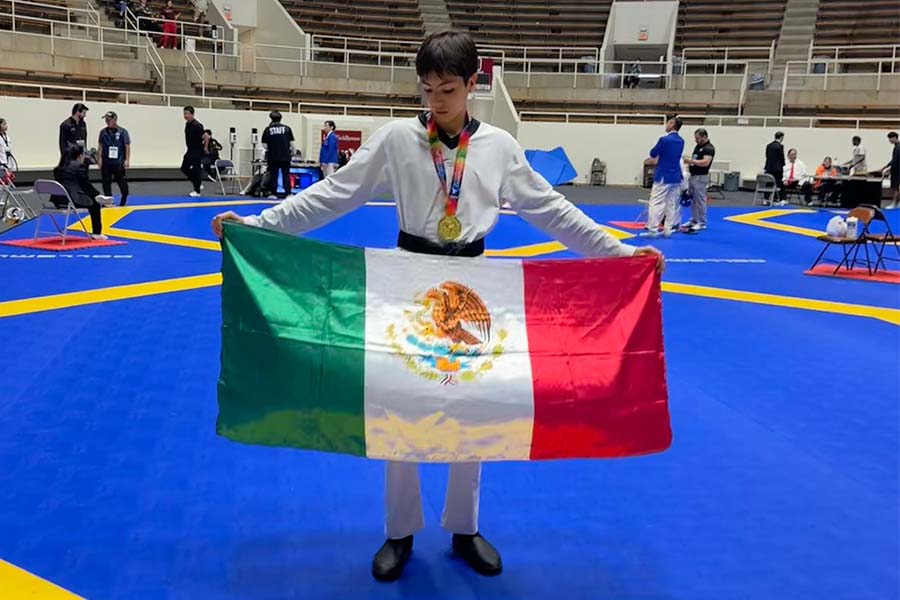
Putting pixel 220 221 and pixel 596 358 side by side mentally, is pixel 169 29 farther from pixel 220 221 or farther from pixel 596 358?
pixel 596 358

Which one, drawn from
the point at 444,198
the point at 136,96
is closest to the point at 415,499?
the point at 444,198

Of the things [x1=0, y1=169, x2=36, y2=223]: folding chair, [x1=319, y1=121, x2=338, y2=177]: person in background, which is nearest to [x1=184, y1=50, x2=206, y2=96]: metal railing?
[x1=319, y1=121, x2=338, y2=177]: person in background

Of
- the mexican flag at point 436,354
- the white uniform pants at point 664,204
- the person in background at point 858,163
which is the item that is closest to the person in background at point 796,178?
the person in background at point 858,163

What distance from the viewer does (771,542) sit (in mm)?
3213

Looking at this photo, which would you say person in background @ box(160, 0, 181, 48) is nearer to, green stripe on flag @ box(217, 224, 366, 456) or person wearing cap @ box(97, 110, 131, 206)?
person wearing cap @ box(97, 110, 131, 206)

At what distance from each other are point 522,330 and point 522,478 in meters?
1.30

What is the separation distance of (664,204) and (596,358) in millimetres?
10473

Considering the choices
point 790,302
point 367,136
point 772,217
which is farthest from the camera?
point 367,136

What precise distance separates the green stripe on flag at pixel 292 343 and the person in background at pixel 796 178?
18999 millimetres

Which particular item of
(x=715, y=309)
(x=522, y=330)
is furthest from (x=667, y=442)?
(x=715, y=309)

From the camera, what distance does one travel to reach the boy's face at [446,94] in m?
2.52

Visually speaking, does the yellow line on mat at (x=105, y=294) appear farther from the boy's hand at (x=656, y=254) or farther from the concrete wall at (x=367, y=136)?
the concrete wall at (x=367, y=136)

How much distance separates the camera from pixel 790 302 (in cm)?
802

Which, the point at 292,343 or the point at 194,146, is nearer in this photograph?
the point at 292,343
